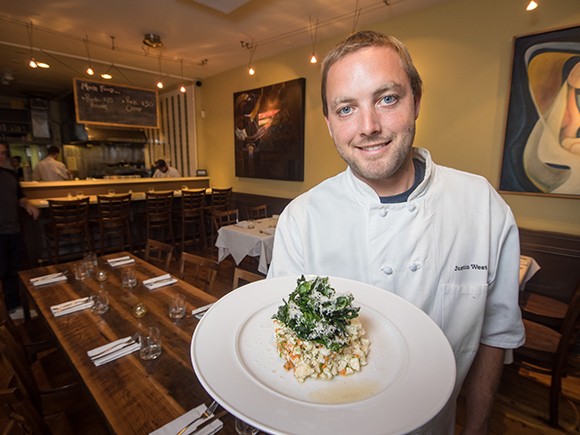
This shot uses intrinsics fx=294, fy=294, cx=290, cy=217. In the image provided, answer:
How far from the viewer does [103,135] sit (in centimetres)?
884

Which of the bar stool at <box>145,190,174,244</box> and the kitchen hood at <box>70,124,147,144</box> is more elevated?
the kitchen hood at <box>70,124,147,144</box>

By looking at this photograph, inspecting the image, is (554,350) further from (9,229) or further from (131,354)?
(9,229)

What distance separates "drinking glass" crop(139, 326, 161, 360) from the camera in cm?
140

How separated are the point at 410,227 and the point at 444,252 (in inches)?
5.1

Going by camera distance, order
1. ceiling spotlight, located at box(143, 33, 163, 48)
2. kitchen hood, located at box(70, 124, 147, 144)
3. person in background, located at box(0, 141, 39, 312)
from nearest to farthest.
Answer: person in background, located at box(0, 141, 39, 312), ceiling spotlight, located at box(143, 33, 163, 48), kitchen hood, located at box(70, 124, 147, 144)

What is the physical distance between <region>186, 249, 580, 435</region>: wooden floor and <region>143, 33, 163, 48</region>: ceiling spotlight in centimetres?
619

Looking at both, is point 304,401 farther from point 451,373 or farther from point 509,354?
point 509,354

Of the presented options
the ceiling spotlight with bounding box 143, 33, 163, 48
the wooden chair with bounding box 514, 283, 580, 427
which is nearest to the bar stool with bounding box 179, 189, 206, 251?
the ceiling spotlight with bounding box 143, 33, 163, 48

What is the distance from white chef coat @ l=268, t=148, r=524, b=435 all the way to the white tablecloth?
2.63 metres

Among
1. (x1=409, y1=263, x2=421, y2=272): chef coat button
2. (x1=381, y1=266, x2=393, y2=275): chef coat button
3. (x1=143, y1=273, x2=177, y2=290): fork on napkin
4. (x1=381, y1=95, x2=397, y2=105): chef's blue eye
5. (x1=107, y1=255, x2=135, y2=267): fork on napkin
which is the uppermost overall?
(x1=381, y1=95, x2=397, y2=105): chef's blue eye

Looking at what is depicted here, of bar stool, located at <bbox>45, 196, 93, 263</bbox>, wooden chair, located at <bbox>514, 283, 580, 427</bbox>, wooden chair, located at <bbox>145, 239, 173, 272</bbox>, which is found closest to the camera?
wooden chair, located at <bbox>514, 283, 580, 427</bbox>

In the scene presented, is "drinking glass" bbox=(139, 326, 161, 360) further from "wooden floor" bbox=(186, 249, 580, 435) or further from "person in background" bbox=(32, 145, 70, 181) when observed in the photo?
"person in background" bbox=(32, 145, 70, 181)

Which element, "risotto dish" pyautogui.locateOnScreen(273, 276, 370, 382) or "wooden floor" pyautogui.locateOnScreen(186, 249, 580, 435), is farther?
"wooden floor" pyautogui.locateOnScreen(186, 249, 580, 435)

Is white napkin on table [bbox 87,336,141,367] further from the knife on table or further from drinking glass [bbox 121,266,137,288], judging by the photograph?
drinking glass [bbox 121,266,137,288]
